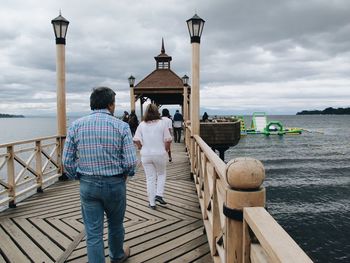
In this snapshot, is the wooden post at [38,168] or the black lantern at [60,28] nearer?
the wooden post at [38,168]

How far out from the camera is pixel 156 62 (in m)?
28.2

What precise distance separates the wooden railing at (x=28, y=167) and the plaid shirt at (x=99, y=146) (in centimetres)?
327

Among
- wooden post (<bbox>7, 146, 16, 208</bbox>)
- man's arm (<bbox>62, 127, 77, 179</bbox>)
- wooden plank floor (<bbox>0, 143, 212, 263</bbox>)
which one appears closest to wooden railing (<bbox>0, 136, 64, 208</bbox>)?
wooden post (<bbox>7, 146, 16, 208</bbox>)

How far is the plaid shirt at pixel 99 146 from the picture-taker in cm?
309

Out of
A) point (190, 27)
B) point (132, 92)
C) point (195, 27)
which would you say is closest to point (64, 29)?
point (190, 27)

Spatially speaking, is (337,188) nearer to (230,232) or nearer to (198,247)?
(198,247)

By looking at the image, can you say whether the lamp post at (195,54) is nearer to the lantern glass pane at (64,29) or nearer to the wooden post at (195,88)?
the wooden post at (195,88)

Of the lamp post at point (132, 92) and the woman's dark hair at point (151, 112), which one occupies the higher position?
the lamp post at point (132, 92)

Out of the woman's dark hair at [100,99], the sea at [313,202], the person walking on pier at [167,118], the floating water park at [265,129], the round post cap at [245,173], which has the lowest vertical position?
the sea at [313,202]

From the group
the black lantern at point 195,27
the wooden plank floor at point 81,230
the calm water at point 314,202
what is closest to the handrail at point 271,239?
the wooden plank floor at point 81,230

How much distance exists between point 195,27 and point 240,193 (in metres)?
6.41

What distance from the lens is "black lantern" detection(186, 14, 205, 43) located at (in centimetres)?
776

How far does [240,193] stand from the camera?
2023 mm

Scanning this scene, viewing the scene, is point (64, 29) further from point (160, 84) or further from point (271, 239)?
point (160, 84)
